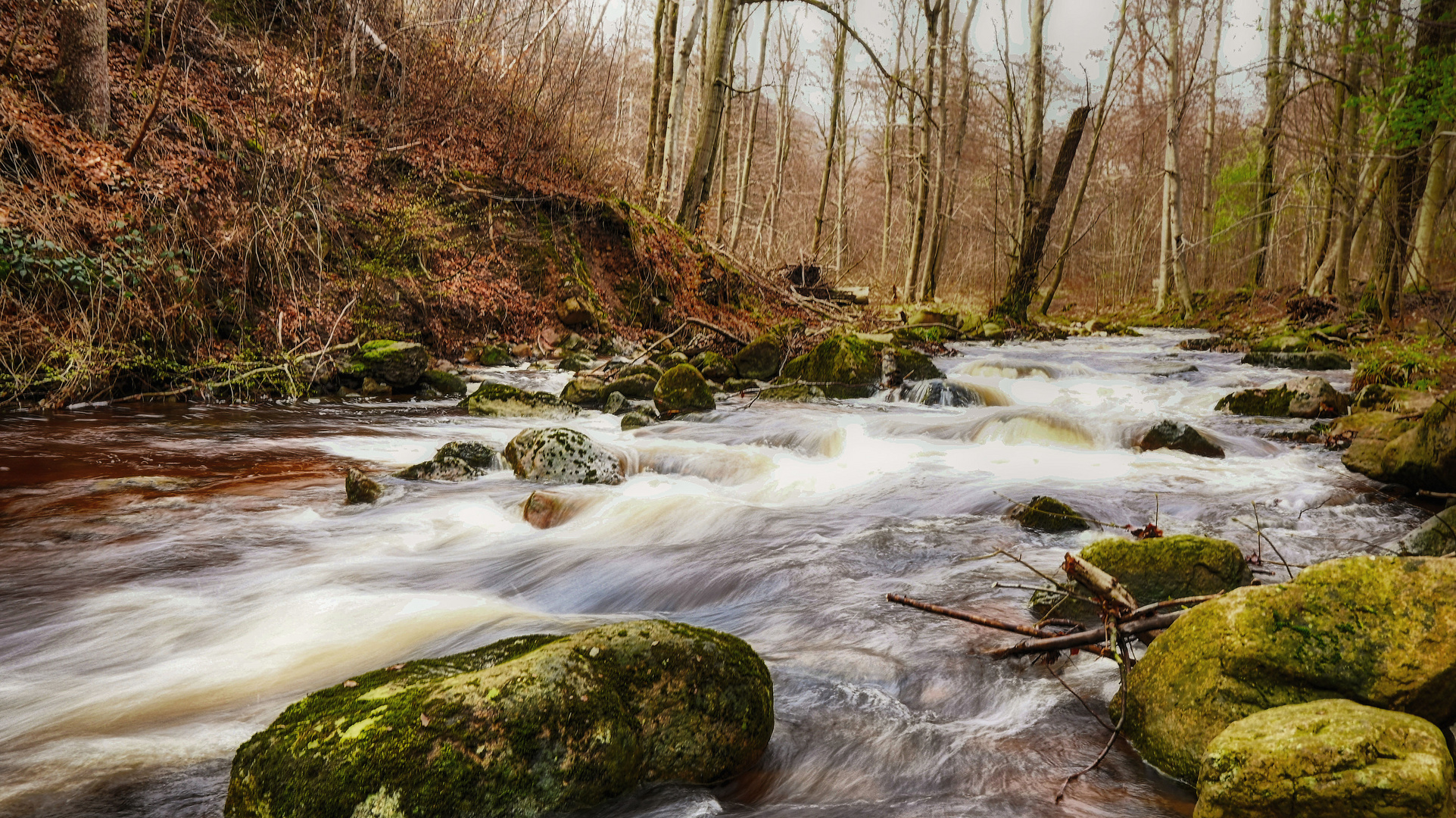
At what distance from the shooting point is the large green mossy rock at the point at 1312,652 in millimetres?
2385

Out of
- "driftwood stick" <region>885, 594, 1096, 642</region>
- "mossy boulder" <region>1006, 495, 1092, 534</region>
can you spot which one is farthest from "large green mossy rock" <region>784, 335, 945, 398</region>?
"driftwood stick" <region>885, 594, 1096, 642</region>

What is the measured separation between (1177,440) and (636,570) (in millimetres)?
5507

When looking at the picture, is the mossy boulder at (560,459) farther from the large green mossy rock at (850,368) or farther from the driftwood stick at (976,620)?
the large green mossy rock at (850,368)

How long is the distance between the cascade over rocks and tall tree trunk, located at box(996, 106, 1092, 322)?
34.3 feet

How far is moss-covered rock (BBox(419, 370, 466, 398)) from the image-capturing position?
10305mm

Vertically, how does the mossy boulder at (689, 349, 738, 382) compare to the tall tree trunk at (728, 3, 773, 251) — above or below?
below

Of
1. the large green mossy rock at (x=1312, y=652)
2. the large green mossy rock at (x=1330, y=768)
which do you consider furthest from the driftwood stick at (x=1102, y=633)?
the large green mossy rock at (x=1330, y=768)

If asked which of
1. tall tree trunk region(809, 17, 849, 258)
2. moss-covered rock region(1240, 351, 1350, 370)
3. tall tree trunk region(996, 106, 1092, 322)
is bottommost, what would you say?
moss-covered rock region(1240, 351, 1350, 370)

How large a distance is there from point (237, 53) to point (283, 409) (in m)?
6.31

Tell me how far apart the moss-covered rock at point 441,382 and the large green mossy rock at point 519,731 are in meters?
8.16

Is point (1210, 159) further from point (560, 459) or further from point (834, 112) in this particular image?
point (560, 459)

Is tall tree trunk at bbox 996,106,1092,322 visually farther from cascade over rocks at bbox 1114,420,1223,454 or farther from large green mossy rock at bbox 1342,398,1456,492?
large green mossy rock at bbox 1342,398,1456,492

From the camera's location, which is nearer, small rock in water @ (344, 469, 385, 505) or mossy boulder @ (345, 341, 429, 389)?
small rock in water @ (344, 469, 385, 505)

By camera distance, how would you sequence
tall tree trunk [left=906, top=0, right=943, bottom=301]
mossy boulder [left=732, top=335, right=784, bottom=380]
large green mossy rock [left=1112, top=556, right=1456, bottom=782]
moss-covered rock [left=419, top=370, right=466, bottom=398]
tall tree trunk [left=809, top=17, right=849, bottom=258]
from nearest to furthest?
large green mossy rock [left=1112, top=556, right=1456, bottom=782] < moss-covered rock [left=419, top=370, right=466, bottom=398] < mossy boulder [left=732, top=335, right=784, bottom=380] < tall tree trunk [left=906, top=0, right=943, bottom=301] < tall tree trunk [left=809, top=17, right=849, bottom=258]
